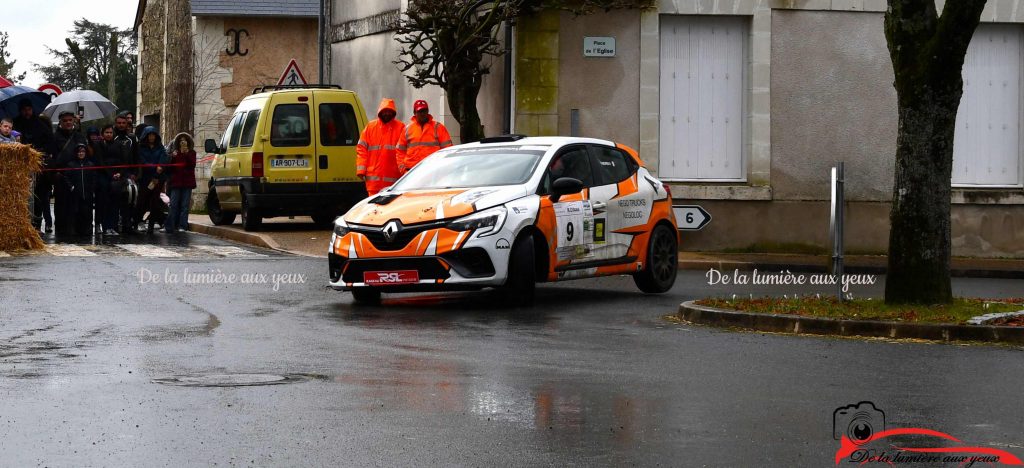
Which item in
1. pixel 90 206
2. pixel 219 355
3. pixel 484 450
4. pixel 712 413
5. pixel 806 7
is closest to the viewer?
pixel 484 450

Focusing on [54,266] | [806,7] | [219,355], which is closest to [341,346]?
[219,355]

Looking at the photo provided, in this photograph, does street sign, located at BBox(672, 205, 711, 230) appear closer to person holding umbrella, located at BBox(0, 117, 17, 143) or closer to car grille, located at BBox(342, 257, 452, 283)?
car grille, located at BBox(342, 257, 452, 283)

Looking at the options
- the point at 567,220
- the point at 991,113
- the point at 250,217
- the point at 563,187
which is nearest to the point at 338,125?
the point at 250,217

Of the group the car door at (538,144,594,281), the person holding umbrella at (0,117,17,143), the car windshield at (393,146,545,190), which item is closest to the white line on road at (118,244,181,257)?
the person holding umbrella at (0,117,17,143)

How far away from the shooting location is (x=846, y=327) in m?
12.5

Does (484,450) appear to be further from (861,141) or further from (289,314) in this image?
(861,141)

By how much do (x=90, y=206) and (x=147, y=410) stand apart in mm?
17255

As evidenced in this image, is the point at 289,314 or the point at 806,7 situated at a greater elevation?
the point at 806,7

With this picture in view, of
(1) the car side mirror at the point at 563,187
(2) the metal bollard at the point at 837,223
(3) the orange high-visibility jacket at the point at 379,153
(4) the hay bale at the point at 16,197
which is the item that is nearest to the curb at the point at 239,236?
(3) the orange high-visibility jacket at the point at 379,153

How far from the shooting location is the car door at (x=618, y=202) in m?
15.4

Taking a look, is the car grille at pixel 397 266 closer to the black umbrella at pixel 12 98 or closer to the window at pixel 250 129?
the window at pixel 250 129

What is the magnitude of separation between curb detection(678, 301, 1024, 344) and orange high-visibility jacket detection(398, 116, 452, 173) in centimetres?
766

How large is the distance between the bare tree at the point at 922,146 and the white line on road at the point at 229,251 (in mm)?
9542

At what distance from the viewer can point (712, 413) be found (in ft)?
27.0
